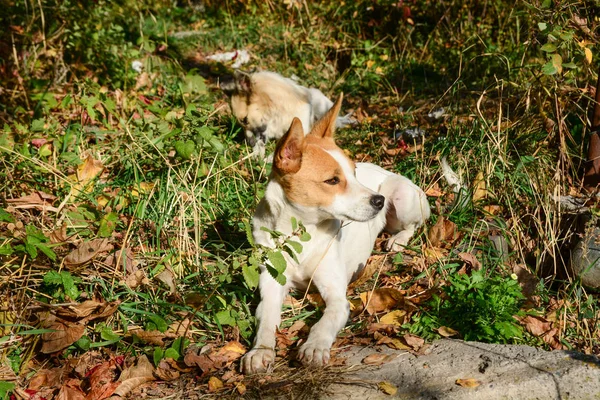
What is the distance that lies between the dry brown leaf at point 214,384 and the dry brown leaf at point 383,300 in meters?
1.16

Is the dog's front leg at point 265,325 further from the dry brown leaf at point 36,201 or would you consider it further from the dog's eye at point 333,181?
the dry brown leaf at point 36,201

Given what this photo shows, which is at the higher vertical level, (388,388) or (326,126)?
(326,126)

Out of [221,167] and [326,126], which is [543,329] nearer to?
[326,126]

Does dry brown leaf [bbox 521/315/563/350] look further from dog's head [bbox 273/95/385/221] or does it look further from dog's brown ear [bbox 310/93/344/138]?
dog's brown ear [bbox 310/93/344/138]

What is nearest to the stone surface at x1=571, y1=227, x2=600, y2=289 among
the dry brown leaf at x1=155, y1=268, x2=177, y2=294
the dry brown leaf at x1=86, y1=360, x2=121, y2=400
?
the dry brown leaf at x1=155, y1=268, x2=177, y2=294

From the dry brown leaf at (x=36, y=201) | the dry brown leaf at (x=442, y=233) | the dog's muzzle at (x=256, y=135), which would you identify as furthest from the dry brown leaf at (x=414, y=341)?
the dog's muzzle at (x=256, y=135)

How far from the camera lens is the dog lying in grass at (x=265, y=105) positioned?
6.23 m

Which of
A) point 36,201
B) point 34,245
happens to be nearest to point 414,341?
point 34,245

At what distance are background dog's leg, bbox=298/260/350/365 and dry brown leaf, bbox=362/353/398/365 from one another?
0.70 ft

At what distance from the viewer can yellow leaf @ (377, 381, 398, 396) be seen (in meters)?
2.86

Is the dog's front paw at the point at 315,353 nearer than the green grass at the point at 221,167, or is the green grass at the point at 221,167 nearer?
the dog's front paw at the point at 315,353

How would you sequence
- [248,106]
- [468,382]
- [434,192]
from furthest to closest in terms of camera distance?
1. [248,106]
2. [434,192]
3. [468,382]

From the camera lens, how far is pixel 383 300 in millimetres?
3941

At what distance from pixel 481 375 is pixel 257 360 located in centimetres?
113
